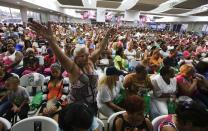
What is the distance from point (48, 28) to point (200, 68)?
3686 millimetres

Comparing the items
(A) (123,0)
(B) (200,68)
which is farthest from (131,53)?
(A) (123,0)

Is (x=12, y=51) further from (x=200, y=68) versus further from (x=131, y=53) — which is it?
(x=200, y=68)

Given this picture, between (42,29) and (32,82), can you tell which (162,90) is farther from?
(32,82)

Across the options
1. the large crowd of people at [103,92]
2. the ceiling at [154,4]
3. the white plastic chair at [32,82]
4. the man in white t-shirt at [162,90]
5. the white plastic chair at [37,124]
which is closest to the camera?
the large crowd of people at [103,92]

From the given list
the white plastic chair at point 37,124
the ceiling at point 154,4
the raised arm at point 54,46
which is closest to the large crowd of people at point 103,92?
the raised arm at point 54,46

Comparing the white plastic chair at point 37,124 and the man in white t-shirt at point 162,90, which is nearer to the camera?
the white plastic chair at point 37,124

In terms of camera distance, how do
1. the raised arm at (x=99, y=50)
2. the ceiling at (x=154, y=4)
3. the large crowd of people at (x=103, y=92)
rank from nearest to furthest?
the large crowd of people at (x=103, y=92), the raised arm at (x=99, y=50), the ceiling at (x=154, y=4)

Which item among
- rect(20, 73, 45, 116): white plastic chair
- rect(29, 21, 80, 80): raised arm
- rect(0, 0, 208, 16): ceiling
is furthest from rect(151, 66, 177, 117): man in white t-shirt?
rect(0, 0, 208, 16): ceiling

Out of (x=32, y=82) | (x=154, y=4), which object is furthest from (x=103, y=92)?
(x=154, y=4)

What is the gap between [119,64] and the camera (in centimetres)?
668

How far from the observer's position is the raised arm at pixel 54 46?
2.17m

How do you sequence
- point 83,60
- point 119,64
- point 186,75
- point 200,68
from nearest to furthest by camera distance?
1. point 83,60
2. point 186,75
3. point 200,68
4. point 119,64

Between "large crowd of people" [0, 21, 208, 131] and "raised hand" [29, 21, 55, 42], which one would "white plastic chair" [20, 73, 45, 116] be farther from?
"raised hand" [29, 21, 55, 42]

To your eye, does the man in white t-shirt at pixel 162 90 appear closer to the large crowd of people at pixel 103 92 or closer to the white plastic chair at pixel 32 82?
the large crowd of people at pixel 103 92
